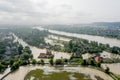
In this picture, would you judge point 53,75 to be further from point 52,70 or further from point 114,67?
point 114,67

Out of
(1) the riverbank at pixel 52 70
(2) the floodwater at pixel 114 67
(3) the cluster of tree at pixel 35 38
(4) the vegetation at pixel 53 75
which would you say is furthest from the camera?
(3) the cluster of tree at pixel 35 38

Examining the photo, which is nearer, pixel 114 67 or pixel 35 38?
pixel 114 67

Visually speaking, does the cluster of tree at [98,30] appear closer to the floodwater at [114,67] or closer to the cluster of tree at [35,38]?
the cluster of tree at [35,38]

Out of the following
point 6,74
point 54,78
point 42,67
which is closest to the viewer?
point 54,78

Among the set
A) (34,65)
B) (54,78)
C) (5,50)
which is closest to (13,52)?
(5,50)

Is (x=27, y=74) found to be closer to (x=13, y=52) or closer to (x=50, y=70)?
(x=50, y=70)

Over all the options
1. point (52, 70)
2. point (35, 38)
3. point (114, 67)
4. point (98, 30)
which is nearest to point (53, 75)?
point (52, 70)

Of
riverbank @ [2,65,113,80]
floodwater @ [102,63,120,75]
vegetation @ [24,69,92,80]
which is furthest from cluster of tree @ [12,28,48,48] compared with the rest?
floodwater @ [102,63,120,75]

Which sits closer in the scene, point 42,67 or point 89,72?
point 89,72

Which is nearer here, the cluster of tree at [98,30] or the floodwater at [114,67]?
the floodwater at [114,67]

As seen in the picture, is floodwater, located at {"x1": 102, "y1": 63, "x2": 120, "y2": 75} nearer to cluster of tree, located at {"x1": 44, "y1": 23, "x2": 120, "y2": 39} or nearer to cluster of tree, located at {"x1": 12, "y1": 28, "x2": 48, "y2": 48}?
cluster of tree, located at {"x1": 12, "y1": 28, "x2": 48, "y2": 48}

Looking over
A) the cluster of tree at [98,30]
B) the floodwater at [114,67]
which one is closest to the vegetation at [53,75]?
the floodwater at [114,67]
